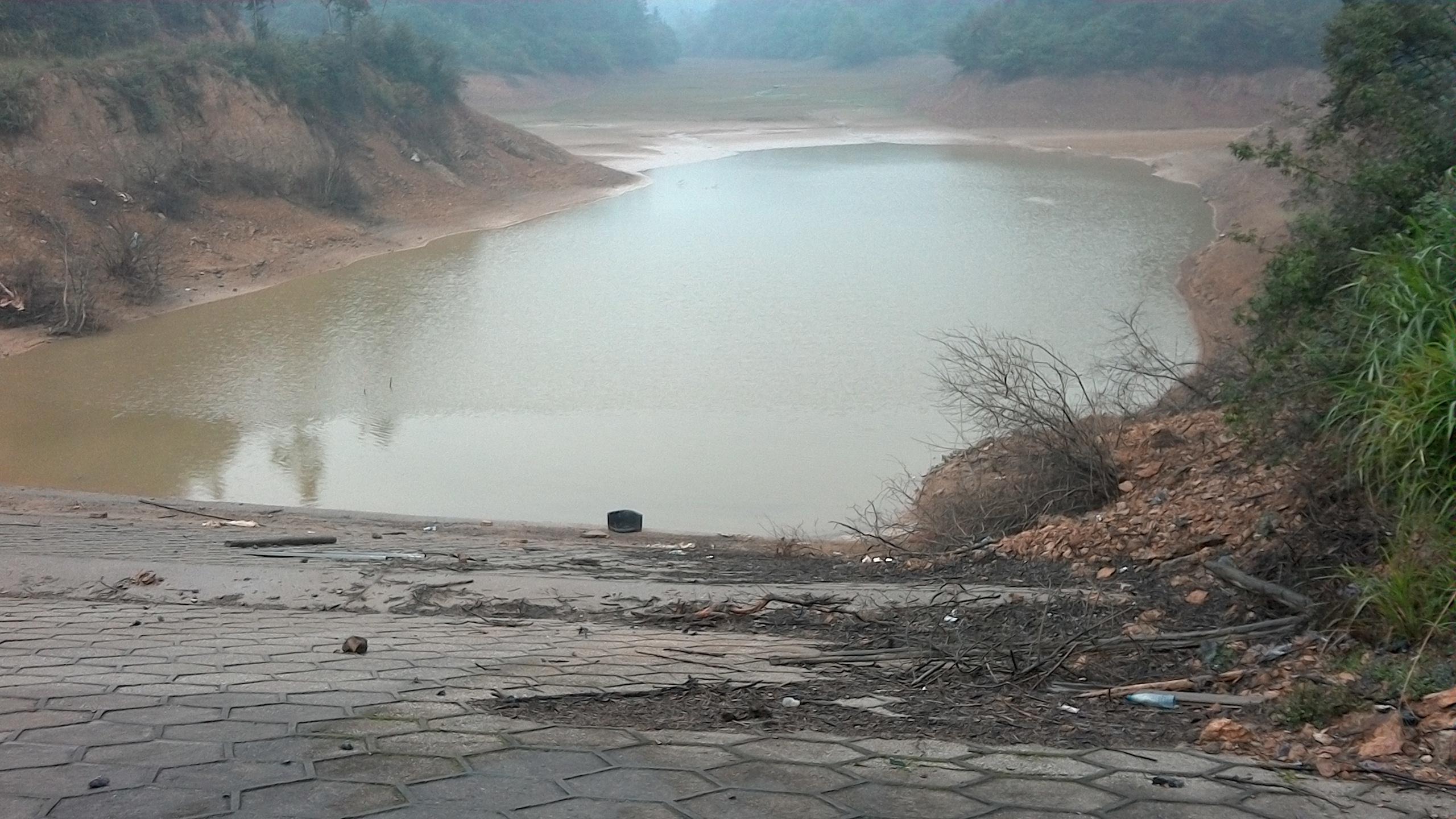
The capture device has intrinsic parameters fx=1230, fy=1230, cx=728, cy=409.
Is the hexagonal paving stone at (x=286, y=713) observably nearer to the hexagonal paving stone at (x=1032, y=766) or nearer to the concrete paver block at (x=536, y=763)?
the concrete paver block at (x=536, y=763)

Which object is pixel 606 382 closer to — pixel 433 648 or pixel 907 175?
pixel 433 648

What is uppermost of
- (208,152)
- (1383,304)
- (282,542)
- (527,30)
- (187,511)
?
(527,30)

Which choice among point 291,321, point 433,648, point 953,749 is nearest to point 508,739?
point 953,749

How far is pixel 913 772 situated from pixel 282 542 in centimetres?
670

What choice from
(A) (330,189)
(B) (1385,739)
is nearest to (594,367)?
(B) (1385,739)

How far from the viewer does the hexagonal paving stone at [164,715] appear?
329cm

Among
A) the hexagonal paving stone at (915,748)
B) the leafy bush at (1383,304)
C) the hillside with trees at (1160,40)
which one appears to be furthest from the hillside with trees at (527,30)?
the hexagonal paving stone at (915,748)

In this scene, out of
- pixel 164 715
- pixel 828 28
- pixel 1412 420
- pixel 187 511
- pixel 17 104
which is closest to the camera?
pixel 164 715

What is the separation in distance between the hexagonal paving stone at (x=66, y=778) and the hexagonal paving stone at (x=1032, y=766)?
1.95m

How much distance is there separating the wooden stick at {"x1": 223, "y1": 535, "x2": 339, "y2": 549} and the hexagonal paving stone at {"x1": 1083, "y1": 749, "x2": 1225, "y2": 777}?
266 inches

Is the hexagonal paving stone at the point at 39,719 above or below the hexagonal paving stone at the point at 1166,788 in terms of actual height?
below

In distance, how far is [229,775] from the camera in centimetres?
287

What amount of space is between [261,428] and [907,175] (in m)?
26.2

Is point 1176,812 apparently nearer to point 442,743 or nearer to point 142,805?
point 442,743
